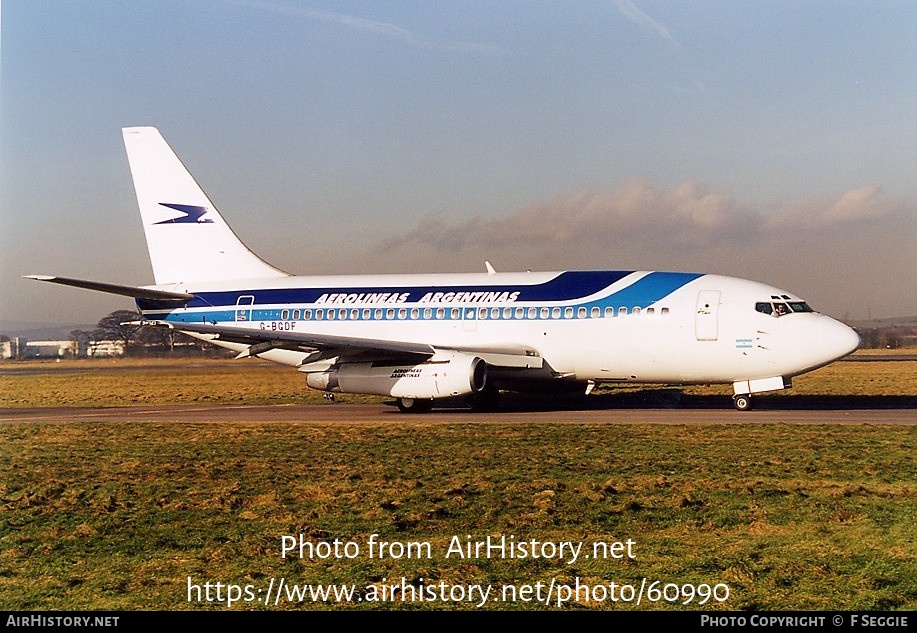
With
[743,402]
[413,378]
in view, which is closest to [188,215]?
[413,378]

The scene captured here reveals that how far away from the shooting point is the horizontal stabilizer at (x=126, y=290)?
2514cm

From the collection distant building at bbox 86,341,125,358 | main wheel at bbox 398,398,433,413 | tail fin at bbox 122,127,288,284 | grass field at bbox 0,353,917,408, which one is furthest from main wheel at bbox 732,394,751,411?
distant building at bbox 86,341,125,358

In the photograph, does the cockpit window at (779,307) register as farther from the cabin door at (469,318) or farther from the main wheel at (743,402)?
the cabin door at (469,318)

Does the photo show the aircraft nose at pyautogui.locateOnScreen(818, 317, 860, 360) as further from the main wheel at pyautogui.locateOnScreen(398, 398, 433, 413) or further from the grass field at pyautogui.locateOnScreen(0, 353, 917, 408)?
the main wheel at pyautogui.locateOnScreen(398, 398, 433, 413)

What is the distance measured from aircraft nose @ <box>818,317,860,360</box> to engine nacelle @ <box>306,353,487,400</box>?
8.57m

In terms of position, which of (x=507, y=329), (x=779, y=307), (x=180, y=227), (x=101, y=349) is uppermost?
(x=180, y=227)

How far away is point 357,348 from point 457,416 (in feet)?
10.7

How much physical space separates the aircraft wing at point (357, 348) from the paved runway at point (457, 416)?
151 centimetres

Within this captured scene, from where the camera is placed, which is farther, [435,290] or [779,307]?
[435,290]

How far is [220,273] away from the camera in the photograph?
Result: 32875mm

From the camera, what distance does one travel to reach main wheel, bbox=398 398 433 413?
88.6 ft

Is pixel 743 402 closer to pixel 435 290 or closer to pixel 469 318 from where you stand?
pixel 469 318

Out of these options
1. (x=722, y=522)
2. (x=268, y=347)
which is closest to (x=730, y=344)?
(x=268, y=347)

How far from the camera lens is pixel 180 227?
33.2 m
